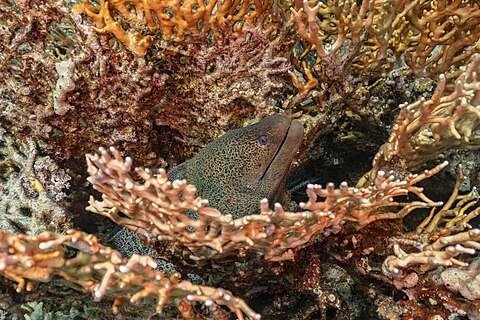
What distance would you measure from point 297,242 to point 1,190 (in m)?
2.21

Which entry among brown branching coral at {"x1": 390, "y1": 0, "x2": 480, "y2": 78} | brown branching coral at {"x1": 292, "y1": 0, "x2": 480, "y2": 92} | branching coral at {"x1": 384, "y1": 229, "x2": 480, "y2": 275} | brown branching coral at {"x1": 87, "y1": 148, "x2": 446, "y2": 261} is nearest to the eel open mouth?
brown branching coral at {"x1": 87, "y1": 148, "x2": 446, "y2": 261}

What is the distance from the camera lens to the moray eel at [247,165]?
7.75ft

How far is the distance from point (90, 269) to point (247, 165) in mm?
1124

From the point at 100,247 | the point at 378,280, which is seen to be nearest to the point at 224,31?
the point at 100,247

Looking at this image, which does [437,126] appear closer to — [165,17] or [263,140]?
[263,140]

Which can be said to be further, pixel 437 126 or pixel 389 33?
pixel 389 33

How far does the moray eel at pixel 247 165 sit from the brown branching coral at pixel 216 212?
0.42m

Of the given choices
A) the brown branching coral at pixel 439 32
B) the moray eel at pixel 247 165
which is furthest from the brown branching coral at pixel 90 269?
the brown branching coral at pixel 439 32

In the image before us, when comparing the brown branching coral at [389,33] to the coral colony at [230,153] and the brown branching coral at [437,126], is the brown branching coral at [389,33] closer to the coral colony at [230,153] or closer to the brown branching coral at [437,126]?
the coral colony at [230,153]

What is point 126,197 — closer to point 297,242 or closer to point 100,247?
point 100,247

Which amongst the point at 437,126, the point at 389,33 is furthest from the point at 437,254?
the point at 389,33

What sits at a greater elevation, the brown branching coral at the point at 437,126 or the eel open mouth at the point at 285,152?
the brown branching coral at the point at 437,126

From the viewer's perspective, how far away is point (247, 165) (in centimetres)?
244

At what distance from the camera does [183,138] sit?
10.4ft
